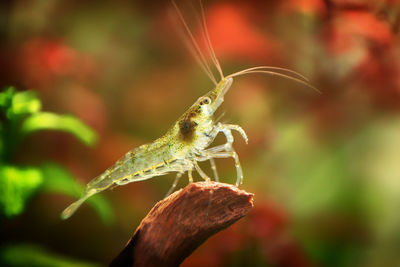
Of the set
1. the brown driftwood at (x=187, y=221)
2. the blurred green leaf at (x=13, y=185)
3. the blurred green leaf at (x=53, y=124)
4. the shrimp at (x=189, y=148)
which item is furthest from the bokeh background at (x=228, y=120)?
the brown driftwood at (x=187, y=221)

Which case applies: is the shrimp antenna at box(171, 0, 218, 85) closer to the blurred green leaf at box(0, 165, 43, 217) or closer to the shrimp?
the shrimp

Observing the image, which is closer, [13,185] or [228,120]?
[13,185]

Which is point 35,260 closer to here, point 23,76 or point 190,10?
point 23,76

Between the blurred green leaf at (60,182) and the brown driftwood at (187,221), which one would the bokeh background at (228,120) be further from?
the brown driftwood at (187,221)

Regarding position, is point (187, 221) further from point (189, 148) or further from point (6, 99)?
point (6, 99)

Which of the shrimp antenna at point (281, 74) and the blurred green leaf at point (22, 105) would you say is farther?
the shrimp antenna at point (281, 74)

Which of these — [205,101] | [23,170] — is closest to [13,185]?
[23,170]
